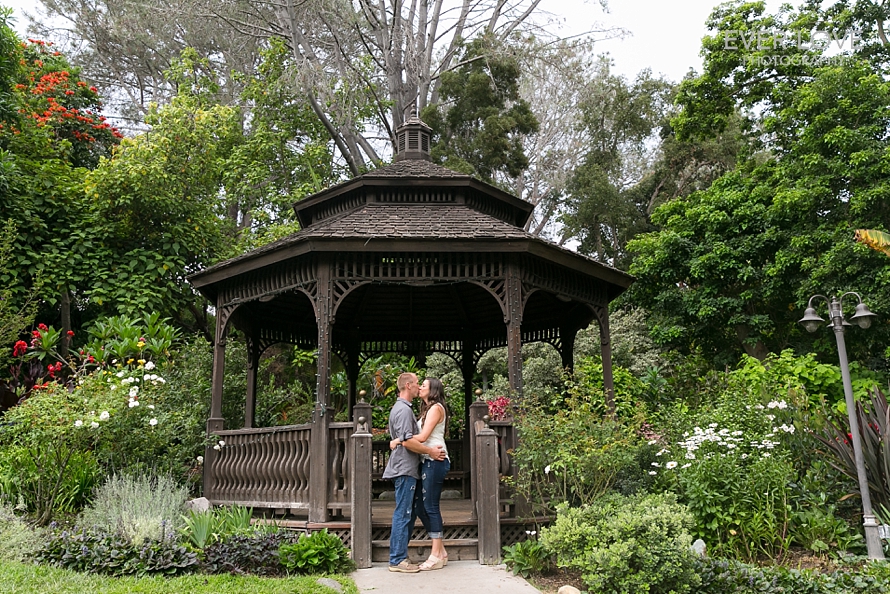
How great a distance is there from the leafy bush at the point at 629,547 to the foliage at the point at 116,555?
10.8ft

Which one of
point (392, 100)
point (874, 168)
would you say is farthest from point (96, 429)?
point (392, 100)

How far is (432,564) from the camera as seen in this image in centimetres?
643

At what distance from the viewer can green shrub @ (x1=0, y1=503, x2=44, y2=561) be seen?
629 cm

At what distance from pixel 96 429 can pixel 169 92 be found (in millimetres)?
22071

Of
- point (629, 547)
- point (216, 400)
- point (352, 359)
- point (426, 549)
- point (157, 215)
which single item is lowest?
point (426, 549)

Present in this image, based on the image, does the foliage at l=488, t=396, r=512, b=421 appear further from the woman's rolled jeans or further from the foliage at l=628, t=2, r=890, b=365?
the foliage at l=628, t=2, r=890, b=365

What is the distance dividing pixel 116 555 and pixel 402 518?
101 inches

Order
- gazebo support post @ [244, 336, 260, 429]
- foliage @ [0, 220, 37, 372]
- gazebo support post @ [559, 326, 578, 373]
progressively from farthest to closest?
gazebo support post @ [559, 326, 578, 373] → gazebo support post @ [244, 336, 260, 429] → foliage @ [0, 220, 37, 372]

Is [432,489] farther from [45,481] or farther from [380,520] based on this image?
[45,481]

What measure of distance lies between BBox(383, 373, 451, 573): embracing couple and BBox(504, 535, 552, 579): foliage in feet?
2.40

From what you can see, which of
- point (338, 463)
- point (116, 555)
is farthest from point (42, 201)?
point (116, 555)

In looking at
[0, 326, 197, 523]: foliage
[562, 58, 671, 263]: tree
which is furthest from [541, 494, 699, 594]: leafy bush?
[562, 58, 671, 263]: tree

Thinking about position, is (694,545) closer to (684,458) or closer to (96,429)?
(684,458)

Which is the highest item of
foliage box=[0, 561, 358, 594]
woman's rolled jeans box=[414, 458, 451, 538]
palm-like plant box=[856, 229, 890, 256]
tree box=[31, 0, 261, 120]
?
tree box=[31, 0, 261, 120]
